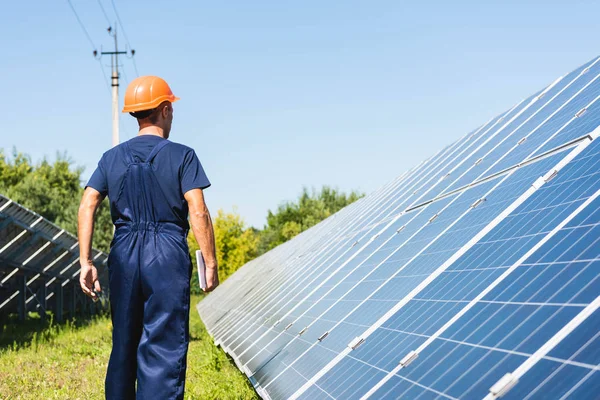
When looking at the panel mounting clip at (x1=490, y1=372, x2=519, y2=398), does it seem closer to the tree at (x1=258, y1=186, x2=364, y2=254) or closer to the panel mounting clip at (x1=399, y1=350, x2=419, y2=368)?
the panel mounting clip at (x1=399, y1=350, x2=419, y2=368)

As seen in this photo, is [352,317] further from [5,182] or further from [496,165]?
[5,182]

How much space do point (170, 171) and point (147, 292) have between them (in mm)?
789

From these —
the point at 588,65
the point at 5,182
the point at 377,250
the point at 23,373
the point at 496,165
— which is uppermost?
the point at 5,182

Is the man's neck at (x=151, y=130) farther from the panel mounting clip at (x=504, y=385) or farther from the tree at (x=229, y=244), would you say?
the tree at (x=229, y=244)

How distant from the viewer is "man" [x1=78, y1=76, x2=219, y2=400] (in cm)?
494

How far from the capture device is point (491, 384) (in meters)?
3.62

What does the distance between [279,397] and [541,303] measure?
2721 mm

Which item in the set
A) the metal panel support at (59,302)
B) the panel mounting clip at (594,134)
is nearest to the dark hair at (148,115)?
the panel mounting clip at (594,134)

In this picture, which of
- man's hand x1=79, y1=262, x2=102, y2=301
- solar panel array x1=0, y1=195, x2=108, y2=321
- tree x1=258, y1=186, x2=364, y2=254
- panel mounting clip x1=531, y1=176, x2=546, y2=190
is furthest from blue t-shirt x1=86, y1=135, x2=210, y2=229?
tree x1=258, y1=186, x2=364, y2=254

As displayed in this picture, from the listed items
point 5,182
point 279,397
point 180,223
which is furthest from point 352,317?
point 5,182

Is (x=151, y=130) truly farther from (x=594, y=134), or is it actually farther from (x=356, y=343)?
(x=594, y=134)

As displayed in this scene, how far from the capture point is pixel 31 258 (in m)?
23.6

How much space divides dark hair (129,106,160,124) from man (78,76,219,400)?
44 millimetres

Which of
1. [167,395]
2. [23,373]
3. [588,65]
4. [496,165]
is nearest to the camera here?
[167,395]
